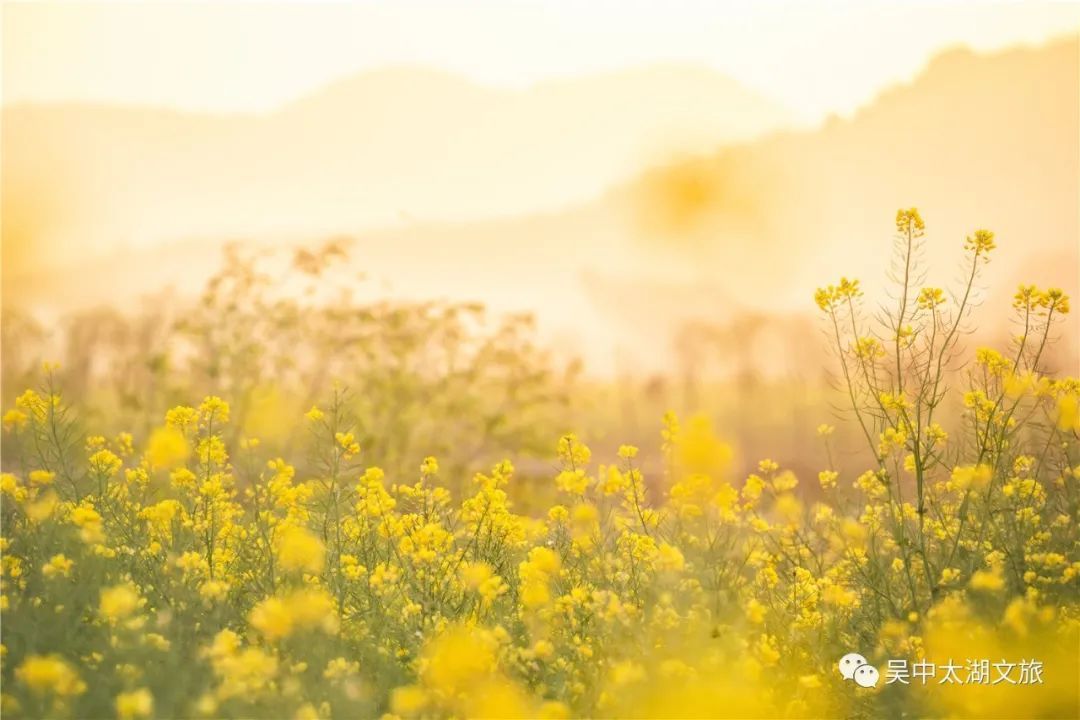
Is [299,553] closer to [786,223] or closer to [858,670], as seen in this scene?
[858,670]

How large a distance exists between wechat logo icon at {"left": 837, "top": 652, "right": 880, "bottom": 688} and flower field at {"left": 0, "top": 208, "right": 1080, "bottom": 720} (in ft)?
0.14

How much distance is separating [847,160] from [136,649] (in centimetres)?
466

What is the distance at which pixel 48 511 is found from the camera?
127 inches

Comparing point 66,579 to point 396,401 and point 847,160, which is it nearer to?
point 396,401

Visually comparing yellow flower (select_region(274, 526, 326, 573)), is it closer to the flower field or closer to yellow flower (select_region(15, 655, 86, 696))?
the flower field

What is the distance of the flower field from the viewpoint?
8.47 ft

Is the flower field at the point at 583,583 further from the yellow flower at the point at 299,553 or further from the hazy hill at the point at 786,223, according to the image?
the hazy hill at the point at 786,223

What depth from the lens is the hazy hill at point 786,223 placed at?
17.7 ft

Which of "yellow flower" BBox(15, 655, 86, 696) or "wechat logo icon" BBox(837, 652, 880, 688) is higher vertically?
"yellow flower" BBox(15, 655, 86, 696)

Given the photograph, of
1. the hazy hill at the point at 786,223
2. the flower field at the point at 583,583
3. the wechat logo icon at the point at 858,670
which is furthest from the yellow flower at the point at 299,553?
the hazy hill at the point at 786,223

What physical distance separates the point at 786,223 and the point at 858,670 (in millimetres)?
3326

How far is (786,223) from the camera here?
19.2ft

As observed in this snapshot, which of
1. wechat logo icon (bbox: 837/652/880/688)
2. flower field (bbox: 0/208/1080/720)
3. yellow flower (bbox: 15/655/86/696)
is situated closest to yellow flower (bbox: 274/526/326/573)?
flower field (bbox: 0/208/1080/720)

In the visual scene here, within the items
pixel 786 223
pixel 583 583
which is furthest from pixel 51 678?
pixel 786 223
